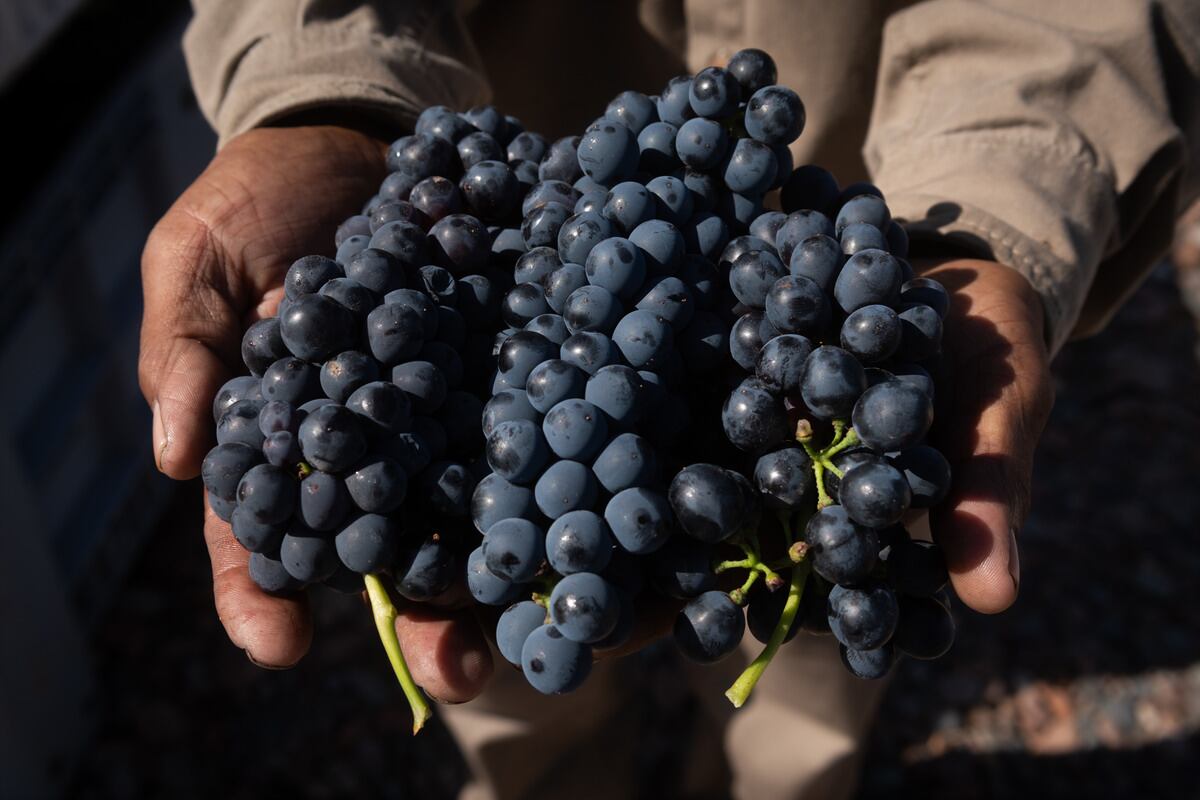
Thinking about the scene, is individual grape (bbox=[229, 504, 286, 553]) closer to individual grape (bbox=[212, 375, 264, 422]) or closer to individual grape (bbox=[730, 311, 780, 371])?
individual grape (bbox=[212, 375, 264, 422])

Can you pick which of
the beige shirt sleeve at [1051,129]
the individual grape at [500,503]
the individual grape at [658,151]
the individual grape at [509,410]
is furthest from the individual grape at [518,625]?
the beige shirt sleeve at [1051,129]

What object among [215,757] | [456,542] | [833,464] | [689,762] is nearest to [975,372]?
[833,464]

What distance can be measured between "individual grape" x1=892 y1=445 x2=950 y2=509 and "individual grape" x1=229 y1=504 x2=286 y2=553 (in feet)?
2.51

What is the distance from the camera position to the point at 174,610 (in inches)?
130

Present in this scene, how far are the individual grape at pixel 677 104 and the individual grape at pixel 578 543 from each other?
2.07 ft

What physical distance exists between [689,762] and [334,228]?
190 centimetres

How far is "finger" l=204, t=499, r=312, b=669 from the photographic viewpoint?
4.65ft

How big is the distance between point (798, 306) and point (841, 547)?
299mm

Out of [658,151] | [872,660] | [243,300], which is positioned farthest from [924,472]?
[243,300]

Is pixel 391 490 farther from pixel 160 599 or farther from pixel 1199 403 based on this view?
pixel 1199 403

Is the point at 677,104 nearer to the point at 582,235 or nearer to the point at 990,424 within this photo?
the point at 582,235

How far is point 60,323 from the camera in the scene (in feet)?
10.4

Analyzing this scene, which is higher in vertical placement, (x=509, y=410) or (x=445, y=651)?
(x=509, y=410)

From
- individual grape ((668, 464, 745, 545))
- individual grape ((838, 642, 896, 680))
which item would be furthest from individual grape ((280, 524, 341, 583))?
individual grape ((838, 642, 896, 680))
